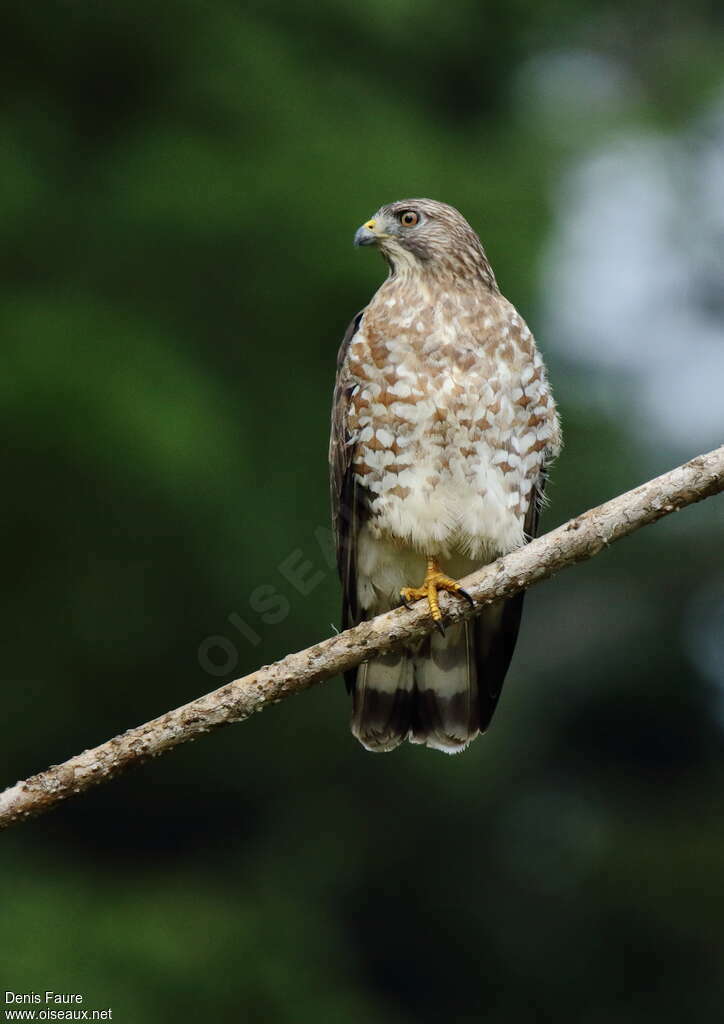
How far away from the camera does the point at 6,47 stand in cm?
743

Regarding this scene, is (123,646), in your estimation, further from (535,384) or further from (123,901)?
(535,384)

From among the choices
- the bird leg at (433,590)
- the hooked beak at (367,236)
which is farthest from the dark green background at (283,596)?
the bird leg at (433,590)

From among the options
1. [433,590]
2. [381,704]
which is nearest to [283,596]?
[381,704]

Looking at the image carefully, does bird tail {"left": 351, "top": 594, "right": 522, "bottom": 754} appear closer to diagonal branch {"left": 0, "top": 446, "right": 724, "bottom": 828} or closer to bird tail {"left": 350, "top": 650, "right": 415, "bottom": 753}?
bird tail {"left": 350, "top": 650, "right": 415, "bottom": 753}

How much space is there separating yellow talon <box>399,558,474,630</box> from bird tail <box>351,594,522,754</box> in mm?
447

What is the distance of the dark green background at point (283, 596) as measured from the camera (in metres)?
6.57

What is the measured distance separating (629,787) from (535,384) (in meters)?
4.27

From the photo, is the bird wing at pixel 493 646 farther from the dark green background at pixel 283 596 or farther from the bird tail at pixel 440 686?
the dark green background at pixel 283 596

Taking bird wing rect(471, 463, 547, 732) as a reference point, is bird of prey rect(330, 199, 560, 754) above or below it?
above

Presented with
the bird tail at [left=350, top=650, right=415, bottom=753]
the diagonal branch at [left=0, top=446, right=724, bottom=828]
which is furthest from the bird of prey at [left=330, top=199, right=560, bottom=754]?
the diagonal branch at [left=0, top=446, right=724, bottom=828]

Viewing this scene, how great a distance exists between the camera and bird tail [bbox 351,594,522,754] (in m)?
4.60

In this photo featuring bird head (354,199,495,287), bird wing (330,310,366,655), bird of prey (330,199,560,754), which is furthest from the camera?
bird head (354,199,495,287)

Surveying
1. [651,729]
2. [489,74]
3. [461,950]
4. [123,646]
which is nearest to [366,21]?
[489,74]

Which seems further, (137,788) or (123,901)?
(137,788)
